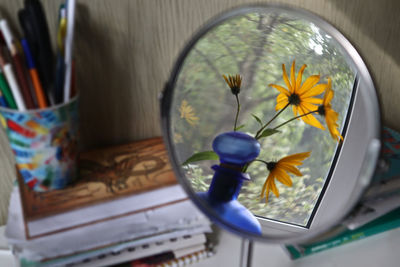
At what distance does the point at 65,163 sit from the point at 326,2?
43cm

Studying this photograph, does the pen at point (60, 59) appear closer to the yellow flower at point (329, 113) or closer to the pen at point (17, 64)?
the pen at point (17, 64)

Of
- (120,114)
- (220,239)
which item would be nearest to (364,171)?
(220,239)

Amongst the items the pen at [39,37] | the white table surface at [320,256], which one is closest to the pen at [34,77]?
the pen at [39,37]

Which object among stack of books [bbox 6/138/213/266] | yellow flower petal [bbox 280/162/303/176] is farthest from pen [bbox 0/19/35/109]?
yellow flower petal [bbox 280/162/303/176]

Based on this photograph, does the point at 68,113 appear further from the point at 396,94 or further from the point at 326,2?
the point at 396,94

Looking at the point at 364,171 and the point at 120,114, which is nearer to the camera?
the point at 364,171

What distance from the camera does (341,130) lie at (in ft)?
1.51

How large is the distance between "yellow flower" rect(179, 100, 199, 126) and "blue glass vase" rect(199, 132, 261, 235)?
43mm

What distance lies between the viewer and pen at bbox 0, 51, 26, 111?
382mm

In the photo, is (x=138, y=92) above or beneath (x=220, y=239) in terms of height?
above

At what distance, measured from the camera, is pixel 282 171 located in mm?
510

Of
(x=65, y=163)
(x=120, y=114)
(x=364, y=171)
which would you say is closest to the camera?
(x=364, y=171)

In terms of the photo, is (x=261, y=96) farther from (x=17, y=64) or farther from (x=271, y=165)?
(x=17, y=64)

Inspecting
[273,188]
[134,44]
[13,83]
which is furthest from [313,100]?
[13,83]
